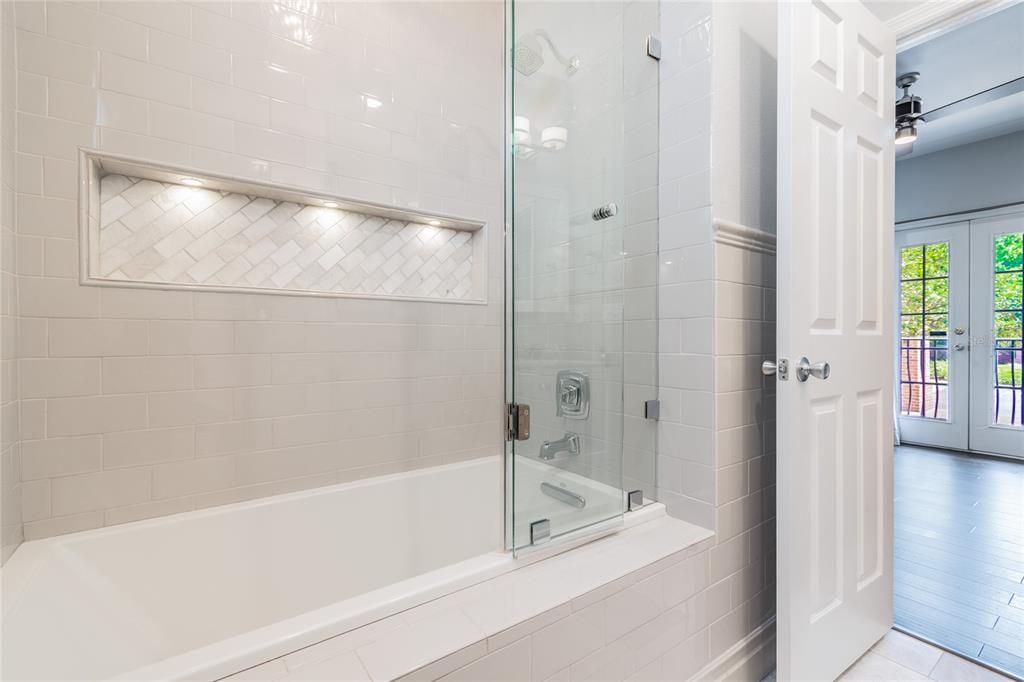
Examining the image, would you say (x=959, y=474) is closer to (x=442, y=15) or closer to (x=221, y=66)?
(x=442, y=15)

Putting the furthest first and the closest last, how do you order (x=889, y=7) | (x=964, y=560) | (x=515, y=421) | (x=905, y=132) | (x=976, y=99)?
(x=976, y=99) < (x=905, y=132) < (x=964, y=560) < (x=889, y=7) < (x=515, y=421)

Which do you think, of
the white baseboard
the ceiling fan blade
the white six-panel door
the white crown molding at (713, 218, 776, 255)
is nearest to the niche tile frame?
the white crown molding at (713, 218, 776, 255)

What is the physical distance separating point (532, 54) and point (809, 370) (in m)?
1.18

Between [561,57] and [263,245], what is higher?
[561,57]

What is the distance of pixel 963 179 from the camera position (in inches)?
158

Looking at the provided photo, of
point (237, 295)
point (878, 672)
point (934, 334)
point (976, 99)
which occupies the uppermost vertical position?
point (976, 99)

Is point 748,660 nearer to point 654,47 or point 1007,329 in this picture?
point 654,47

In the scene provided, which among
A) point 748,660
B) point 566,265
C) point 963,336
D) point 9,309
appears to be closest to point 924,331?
point 963,336

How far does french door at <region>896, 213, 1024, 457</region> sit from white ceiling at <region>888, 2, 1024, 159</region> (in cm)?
84

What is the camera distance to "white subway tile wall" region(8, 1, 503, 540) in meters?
1.35

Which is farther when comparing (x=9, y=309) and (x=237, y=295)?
(x=237, y=295)

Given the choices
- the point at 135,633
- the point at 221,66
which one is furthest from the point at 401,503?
the point at 221,66

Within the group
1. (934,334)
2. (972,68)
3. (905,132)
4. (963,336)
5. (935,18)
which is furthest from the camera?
(934,334)

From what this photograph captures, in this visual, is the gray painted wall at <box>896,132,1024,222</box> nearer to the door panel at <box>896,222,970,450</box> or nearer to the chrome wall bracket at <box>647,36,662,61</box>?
the door panel at <box>896,222,970,450</box>
